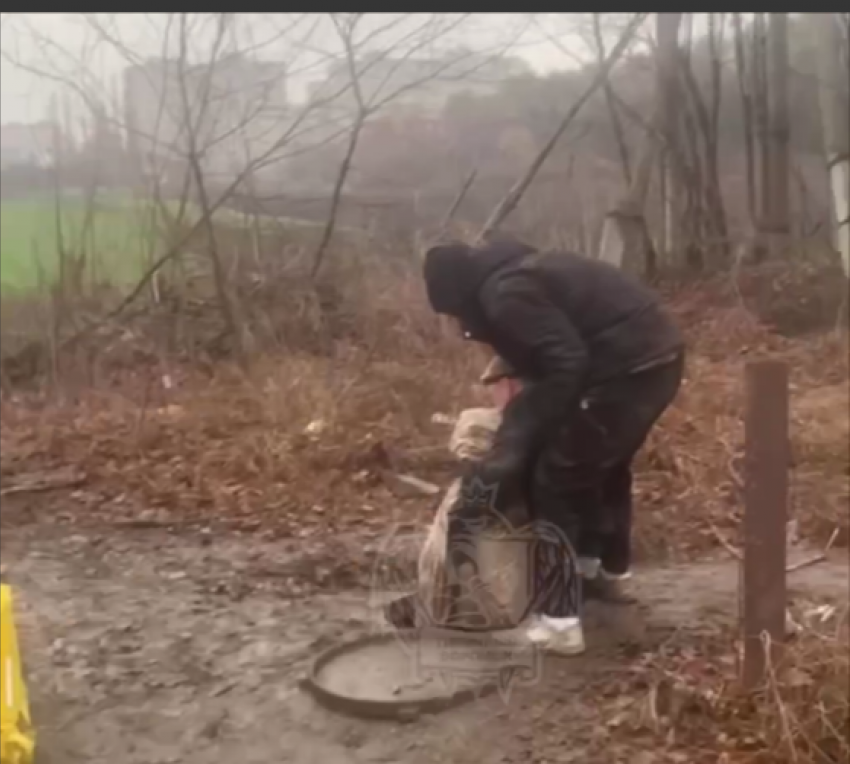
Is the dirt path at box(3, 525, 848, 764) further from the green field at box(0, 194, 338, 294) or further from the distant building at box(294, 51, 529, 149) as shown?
the distant building at box(294, 51, 529, 149)

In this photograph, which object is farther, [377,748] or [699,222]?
[699,222]

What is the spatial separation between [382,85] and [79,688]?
2.09 ft

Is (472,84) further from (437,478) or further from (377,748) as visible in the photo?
(377,748)

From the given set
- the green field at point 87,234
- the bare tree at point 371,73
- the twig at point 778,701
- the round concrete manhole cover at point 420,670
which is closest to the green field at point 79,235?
the green field at point 87,234

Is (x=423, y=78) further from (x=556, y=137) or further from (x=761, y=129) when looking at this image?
(x=761, y=129)

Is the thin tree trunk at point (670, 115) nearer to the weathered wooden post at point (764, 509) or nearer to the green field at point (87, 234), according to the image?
the weathered wooden post at point (764, 509)

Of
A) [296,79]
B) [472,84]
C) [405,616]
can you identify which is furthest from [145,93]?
[405,616]

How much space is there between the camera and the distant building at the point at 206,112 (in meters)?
1.32

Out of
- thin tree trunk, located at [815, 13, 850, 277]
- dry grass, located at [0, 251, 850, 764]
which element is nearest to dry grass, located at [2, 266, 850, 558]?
dry grass, located at [0, 251, 850, 764]

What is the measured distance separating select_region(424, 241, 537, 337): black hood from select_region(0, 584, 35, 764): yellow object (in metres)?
0.49

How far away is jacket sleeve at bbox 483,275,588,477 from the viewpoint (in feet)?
4.20

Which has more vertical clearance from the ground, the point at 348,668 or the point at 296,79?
the point at 296,79

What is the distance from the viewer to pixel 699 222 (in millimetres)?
1411

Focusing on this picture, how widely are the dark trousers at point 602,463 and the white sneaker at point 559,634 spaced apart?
7 cm
